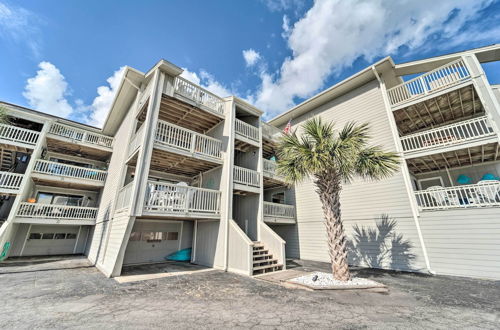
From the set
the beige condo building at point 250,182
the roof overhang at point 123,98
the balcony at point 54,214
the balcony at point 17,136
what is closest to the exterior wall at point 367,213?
the beige condo building at point 250,182

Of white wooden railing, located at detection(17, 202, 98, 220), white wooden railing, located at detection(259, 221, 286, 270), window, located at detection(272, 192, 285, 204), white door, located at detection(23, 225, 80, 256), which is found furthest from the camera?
window, located at detection(272, 192, 285, 204)

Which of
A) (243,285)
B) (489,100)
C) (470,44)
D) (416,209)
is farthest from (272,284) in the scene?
(470,44)

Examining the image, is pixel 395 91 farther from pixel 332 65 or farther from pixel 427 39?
pixel 332 65

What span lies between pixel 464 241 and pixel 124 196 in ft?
49.1

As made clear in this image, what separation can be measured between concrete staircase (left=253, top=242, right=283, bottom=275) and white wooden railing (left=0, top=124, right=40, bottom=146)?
14884 millimetres

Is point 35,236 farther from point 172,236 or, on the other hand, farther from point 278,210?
point 278,210

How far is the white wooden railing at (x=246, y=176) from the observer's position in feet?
34.8

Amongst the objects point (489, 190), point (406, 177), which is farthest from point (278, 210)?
point (489, 190)

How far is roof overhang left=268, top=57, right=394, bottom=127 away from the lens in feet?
36.2

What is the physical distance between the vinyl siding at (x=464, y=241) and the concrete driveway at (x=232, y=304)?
2.86 feet

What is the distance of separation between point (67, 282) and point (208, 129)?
31.1 ft

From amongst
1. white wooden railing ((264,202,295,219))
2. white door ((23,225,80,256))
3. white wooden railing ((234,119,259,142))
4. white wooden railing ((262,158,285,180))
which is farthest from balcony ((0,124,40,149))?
white wooden railing ((264,202,295,219))

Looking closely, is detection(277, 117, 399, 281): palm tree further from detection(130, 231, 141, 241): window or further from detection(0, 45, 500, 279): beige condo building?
detection(130, 231, 141, 241): window

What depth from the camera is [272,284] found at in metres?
6.73
